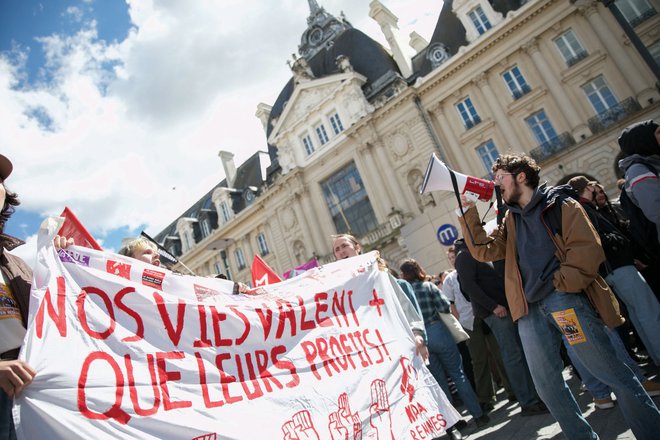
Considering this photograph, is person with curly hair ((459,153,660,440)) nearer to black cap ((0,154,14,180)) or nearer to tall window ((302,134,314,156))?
black cap ((0,154,14,180))

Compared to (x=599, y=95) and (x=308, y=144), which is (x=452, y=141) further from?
(x=308, y=144)

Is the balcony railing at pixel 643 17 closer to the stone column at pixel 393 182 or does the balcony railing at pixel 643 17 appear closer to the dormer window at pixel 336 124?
the stone column at pixel 393 182

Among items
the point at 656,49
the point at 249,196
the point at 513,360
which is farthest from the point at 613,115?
the point at 249,196

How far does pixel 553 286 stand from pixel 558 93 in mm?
19001

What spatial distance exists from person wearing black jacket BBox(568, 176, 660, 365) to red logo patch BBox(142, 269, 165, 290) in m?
3.64

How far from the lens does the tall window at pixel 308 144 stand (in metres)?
26.5

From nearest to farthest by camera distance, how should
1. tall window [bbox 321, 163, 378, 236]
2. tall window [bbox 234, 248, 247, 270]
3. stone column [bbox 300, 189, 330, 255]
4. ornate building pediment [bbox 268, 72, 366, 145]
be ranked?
tall window [bbox 321, 163, 378, 236] < ornate building pediment [bbox 268, 72, 366, 145] < stone column [bbox 300, 189, 330, 255] < tall window [bbox 234, 248, 247, 270]

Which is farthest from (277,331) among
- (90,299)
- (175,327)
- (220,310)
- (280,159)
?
→ (280,159)

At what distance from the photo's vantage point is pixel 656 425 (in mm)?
2354

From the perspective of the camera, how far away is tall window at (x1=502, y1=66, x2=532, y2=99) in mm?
19422

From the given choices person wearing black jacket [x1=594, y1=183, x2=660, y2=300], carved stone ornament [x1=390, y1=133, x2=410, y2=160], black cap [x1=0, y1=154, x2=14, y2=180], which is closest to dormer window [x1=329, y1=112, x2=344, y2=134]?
carved stone ornament [x1=390, y1=133, x2=410, y2=160]

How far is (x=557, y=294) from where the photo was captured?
8.59 feet

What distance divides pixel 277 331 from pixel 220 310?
0.49 m

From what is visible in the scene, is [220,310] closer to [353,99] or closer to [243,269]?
[353,99]
